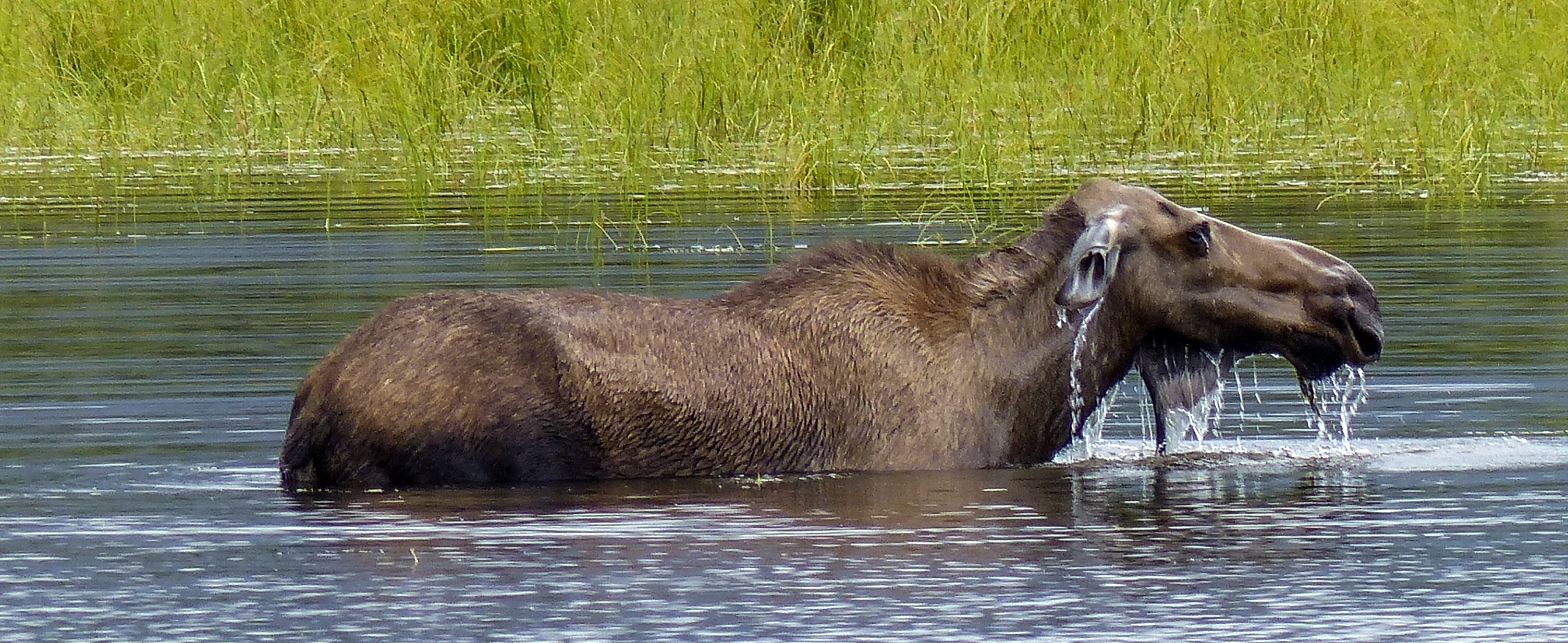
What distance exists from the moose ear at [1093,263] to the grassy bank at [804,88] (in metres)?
7.33

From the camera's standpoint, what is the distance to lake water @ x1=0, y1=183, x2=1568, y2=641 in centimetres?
617

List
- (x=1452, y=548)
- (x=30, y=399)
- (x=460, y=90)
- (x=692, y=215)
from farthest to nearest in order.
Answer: (x=460, y=90) → (x=692, y=215) → (x=30, y=399) → (x=1452, y=548)

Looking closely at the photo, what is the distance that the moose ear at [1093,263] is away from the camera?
8578 mm

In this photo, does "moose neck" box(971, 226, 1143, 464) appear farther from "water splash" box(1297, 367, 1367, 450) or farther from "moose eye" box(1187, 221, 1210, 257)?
"water splash" box(1297, 367, 1367, 450)

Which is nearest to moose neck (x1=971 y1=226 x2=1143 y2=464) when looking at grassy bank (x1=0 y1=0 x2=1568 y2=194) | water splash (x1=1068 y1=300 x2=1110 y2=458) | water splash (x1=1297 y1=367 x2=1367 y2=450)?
water splash (x1=1068 y1=300 x2=1110 y2=458)

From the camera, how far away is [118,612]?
636 cm

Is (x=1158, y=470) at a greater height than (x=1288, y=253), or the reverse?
(x=1288, y=253)

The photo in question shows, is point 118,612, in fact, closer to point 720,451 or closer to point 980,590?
point 980,590

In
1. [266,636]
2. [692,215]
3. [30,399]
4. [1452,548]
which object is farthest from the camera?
[692,215]

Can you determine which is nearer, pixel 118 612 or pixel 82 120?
pixel 118 612

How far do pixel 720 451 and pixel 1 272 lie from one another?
6100 millimetres

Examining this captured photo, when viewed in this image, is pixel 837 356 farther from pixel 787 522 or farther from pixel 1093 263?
pixel 787 522

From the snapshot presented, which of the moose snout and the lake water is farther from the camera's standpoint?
the moose snout

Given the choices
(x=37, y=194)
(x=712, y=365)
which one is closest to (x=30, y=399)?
(x=712, y=365)
